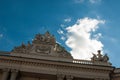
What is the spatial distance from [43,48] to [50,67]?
9.01ft

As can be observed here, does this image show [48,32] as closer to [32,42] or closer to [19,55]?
[32,42]

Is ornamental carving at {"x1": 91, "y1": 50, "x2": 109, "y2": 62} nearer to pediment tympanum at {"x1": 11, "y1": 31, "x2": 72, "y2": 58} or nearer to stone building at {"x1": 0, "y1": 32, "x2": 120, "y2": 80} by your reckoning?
stone building at {"x1": 0, "y1": 32, "x2": 120, "y2": 80}

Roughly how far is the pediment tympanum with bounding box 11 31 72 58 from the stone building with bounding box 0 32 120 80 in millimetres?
156

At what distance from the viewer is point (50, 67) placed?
89.1 ft

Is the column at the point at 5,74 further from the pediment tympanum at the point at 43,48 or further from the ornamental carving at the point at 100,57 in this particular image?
the ornamental carving at the point at 100,57

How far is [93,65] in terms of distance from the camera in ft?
88.8

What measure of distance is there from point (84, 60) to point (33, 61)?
5944mm

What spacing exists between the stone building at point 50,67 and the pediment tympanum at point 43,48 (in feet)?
0.51

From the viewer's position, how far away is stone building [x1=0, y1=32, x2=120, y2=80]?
26.7 meters

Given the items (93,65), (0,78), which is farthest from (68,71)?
(0,78)

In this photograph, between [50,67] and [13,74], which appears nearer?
[13,74]

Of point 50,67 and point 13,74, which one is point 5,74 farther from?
point 50,67

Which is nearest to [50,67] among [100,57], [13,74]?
[13,74]

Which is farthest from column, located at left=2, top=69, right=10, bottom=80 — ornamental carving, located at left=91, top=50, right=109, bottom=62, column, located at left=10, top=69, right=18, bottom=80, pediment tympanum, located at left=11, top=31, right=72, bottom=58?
ornamental carving, located at left=91, top=50, right=109, bottom=62
